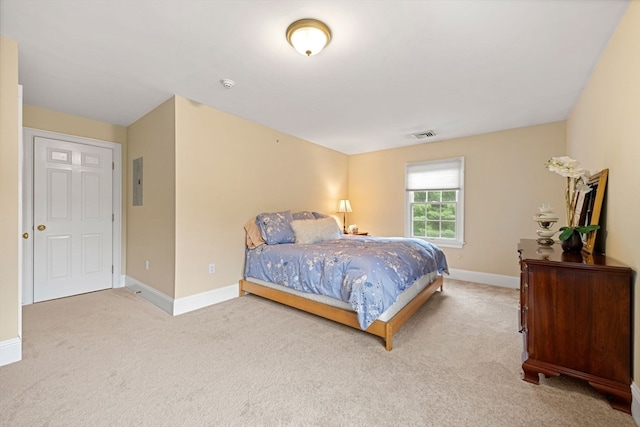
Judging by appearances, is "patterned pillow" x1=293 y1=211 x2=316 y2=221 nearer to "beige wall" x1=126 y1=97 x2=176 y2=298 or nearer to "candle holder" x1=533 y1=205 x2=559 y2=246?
"beige wall" x1=126 y1=97 x2=176 y2=298

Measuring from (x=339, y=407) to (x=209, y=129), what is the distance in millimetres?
3094

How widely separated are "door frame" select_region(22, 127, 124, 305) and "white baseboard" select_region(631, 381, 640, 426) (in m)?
5.19

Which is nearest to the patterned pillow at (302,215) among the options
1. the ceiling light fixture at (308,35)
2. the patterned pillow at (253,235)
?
the patterned pillow at (253,235)

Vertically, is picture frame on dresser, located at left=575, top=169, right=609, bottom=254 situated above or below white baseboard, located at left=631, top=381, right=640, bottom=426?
above

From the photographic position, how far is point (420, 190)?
4.80m

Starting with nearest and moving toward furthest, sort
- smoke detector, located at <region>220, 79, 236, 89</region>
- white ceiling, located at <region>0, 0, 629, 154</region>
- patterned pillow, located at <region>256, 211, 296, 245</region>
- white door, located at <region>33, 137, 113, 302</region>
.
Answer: white ceiling, located at <region>0, 0, 629, 154</region>
smoke detector, located at <region>220, 79, 236, 89</region>
white door, located at <region>33, 137, 113, 302</region>
patterned pillow, located at <region>256, 211, 296, 245</region>

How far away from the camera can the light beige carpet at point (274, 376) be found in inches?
57.9

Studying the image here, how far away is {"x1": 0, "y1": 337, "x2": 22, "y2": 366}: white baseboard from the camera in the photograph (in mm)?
1912

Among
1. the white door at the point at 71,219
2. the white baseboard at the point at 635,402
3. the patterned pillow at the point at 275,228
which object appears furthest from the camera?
the patterned pillow at the point at 275,228

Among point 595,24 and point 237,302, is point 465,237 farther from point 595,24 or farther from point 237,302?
point 237,302

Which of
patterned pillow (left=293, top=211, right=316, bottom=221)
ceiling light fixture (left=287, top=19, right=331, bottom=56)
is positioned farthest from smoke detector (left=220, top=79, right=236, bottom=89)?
patterned pillow (left=293, top=211, right=316, bottom=221)

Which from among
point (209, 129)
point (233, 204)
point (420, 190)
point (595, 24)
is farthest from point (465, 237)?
point (209, 129)

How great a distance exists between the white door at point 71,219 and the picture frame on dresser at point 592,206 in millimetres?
5358

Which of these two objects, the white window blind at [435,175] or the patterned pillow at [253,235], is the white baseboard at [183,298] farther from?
the white window blind at [435,175]
